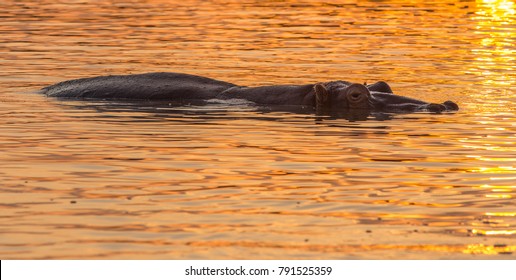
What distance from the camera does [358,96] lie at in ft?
56.4

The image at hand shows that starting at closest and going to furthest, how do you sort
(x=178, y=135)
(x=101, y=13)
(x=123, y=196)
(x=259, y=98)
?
(x=123, y=196)
(x=178, y=135)
(x=259, y=98)
(x=101, y=13)

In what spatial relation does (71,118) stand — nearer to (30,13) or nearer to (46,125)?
(46,125)

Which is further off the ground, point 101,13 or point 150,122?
point 150,122

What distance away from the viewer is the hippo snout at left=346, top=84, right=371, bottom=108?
1717 cm

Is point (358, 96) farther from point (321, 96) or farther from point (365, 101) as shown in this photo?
point (321, 96)

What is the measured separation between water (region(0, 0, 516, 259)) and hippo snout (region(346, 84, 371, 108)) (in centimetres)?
68

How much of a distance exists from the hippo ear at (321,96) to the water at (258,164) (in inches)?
23.7

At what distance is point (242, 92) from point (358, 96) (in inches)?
69.3

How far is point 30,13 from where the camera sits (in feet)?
119

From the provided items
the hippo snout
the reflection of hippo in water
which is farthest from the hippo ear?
the hippo snout

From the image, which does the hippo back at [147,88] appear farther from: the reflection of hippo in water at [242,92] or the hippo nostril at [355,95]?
the hippo nostril at [355,95]

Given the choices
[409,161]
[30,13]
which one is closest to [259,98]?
[409,161]

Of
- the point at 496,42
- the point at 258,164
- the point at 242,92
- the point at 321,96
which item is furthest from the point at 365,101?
the point at 496,42

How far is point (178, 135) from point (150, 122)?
1.26 m
